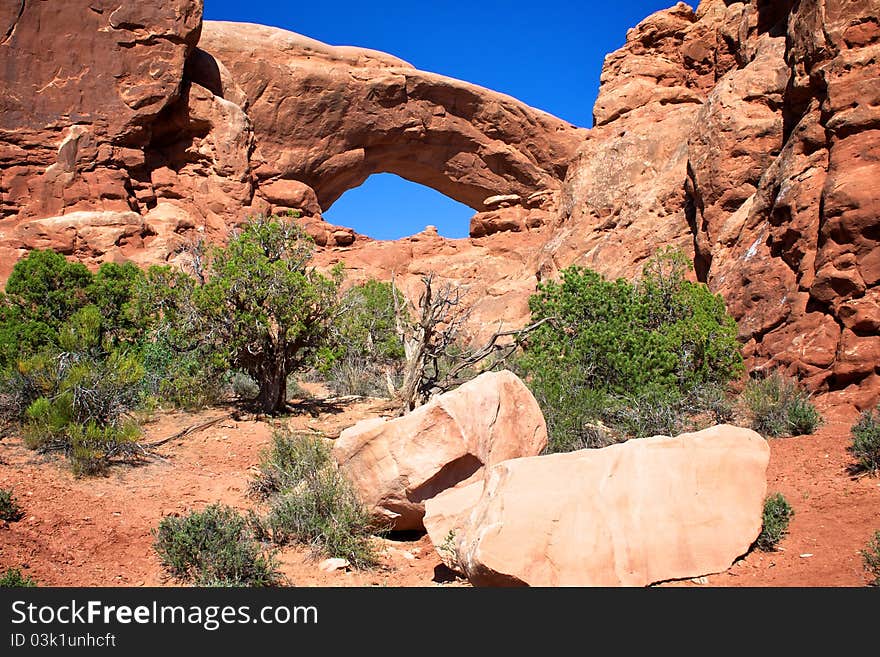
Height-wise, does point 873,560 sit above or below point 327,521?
above

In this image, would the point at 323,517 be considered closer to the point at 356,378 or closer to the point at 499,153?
the point at 356,378

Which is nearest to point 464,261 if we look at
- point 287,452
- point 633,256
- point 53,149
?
point 633,256

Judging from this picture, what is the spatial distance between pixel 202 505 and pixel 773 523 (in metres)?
5.08

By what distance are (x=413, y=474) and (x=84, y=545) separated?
2654 millimetres

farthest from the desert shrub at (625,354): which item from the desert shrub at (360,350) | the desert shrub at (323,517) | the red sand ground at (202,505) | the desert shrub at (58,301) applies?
the desert shrub at (58,301)

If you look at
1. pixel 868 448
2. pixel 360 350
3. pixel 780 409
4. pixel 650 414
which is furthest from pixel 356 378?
pixel 868 448

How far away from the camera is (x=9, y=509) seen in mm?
5840

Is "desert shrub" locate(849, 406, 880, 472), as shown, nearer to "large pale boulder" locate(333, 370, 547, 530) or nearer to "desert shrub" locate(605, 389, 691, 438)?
"desert shrub" locate(605, 389, 691, 438)

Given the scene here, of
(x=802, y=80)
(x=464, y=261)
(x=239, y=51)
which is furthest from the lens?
(x=464, y=261)

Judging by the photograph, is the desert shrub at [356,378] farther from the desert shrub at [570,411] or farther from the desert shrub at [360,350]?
the desert shrub at [570,411]

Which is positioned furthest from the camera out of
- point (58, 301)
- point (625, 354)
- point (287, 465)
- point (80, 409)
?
point (58, 301)

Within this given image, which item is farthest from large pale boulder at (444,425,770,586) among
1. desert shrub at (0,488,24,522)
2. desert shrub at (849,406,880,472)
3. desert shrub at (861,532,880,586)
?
desert shrub at (0,488,24,522)

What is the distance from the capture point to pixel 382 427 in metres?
6.37

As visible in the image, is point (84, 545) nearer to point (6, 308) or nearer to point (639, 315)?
point (639, 315)
